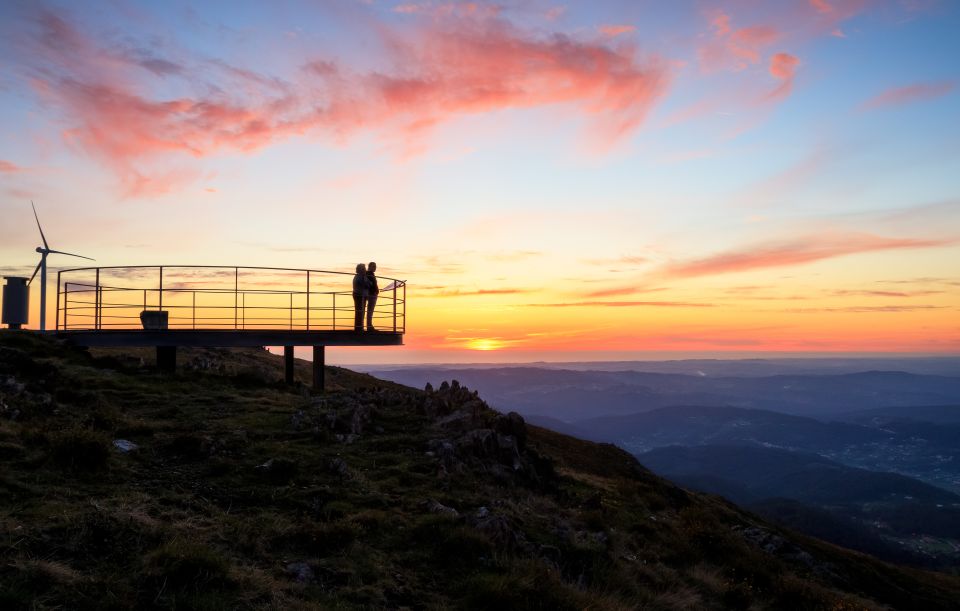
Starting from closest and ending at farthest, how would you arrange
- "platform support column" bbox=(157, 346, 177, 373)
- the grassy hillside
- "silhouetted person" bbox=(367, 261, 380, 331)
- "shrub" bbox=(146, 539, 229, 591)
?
1. "shrub" bbox=(146, 539, 229, 591)
2. the grassy hillside
3. "platform support column" bbox=(157, 346, 177, 373)
4. "silhouetted person" bbox=(367, 261, 380, 331)

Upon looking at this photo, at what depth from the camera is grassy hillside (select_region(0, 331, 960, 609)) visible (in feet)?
25.3

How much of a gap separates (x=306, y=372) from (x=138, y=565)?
3486cm

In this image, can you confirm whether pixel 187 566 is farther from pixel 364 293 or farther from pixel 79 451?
pixel 364 293

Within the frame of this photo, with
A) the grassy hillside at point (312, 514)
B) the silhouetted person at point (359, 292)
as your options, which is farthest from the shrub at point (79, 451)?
the silhouetted person at point (359, 292)

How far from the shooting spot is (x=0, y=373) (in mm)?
15836

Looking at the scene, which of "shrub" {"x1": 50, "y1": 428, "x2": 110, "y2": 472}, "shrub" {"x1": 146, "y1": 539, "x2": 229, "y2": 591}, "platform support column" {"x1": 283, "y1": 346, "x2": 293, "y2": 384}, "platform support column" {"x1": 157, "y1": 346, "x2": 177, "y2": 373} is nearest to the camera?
"shrub" {"x1": 146, "y1": 539, "x2": 229, "y2": 591}

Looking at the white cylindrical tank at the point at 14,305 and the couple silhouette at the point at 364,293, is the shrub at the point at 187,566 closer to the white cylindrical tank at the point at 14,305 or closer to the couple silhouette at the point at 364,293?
the couple silhouette at the point at 364,293

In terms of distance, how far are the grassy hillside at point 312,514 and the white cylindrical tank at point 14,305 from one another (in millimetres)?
4470

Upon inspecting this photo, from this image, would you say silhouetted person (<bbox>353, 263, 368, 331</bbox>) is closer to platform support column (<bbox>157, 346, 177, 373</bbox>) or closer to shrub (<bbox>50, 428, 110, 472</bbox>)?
platform support column (<bbox>157, 346, 177, 373</bbox>)

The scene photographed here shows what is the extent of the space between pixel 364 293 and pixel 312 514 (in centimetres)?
1506

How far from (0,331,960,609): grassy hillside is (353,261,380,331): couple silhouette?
5.30 m

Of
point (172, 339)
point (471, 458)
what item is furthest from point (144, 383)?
point (471, 458)

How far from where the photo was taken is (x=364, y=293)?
24828 mm

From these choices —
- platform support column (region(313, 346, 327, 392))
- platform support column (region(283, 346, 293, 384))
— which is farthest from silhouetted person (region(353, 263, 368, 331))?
platform support column (region(283, 346, 293, 384))
